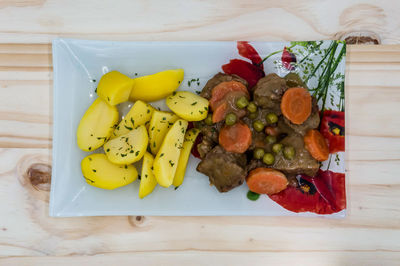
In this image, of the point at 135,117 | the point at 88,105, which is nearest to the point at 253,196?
the point at 135,117

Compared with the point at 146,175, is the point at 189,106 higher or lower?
higher

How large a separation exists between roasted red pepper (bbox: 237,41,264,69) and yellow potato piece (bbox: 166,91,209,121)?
492 millimetres

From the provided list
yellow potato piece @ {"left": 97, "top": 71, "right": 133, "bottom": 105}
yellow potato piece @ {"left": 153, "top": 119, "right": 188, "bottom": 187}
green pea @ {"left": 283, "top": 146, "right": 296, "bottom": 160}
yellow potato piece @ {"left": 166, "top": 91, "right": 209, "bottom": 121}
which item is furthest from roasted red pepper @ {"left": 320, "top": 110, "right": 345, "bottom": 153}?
yellow potato piece @ {"left": 97, "top": 71, "right": 133, "bottom": 105}

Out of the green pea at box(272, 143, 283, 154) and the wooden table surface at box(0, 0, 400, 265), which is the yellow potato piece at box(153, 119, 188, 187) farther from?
the green pea at box(272, 143, 283, 154)

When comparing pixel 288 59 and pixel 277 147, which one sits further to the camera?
pixel 288 59

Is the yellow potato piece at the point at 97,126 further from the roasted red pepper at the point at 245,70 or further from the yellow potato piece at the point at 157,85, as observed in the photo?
the roasted red pepper at the point at 245,70

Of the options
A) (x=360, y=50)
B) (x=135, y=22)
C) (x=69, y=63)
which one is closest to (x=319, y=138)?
(x=360, y=50)

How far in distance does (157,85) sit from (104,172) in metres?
0.73

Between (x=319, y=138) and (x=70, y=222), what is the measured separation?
2.03 meters

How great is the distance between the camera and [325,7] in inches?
101

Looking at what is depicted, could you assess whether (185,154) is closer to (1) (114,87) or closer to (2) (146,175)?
(2) (146,175)

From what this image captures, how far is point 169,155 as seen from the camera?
7.00 ft

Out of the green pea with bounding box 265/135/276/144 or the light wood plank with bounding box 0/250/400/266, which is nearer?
the green pea with bounding box 265/135/276/144

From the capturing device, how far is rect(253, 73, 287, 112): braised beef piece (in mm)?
2160
